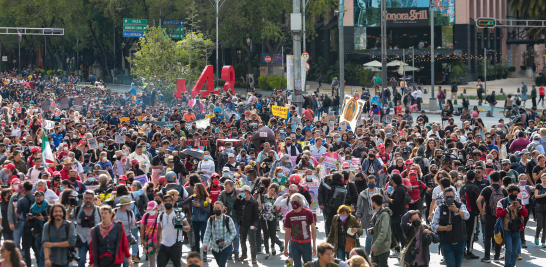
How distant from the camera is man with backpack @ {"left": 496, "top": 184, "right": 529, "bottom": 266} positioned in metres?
10.9

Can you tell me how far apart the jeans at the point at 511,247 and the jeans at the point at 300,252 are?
3.22 m

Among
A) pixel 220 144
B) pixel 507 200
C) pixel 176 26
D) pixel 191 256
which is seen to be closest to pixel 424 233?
pixel 507 200

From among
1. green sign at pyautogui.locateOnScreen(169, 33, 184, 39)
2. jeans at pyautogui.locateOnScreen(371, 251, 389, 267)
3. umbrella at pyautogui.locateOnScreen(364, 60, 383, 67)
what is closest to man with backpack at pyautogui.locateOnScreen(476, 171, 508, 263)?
jeans at pyautogui.locateOnScreen(371, 251, 389, 267)

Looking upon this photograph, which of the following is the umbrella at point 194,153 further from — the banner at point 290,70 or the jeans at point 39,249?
the banner at point 290,70

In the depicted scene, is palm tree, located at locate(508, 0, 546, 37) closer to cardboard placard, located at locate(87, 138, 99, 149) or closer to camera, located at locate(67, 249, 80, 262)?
cardboard placard, located at locate(87, 138, 99, 149)

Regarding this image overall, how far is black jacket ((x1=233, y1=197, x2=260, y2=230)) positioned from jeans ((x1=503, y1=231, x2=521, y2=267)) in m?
4.09

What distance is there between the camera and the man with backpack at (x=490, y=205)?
11.4 meters

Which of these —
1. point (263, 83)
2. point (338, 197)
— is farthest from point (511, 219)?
point (263, 83)

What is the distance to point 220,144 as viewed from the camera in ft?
62.0

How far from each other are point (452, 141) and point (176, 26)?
146 ft

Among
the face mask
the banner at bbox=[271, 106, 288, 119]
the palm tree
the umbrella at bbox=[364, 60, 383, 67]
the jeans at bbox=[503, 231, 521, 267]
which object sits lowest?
the jeans at bbox=[503, 231, 521, 267]

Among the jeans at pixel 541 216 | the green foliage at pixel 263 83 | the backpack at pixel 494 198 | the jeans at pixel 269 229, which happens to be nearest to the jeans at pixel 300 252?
the jeans at pixel 269 229

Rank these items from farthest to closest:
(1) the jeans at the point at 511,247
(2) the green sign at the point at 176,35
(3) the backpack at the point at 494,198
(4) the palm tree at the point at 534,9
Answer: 1. (4) the palm tree at the point at 534,9
2. (2) the green sign at the point at 176,35
3. (3) the backpack at the point at 494,198
4. (1) the jeans at the point at 511,247

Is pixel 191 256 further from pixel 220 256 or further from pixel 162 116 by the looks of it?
pixel 162 116
